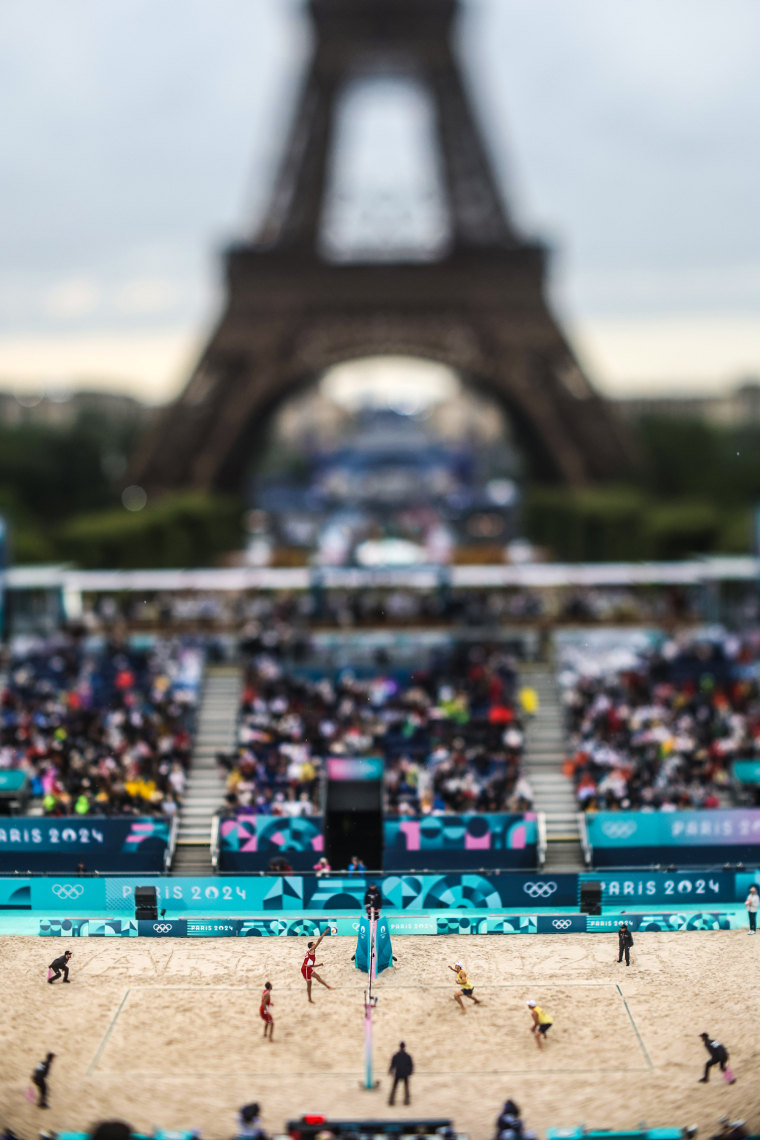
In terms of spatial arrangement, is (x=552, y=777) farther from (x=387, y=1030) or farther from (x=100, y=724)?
(x=100, y=724)

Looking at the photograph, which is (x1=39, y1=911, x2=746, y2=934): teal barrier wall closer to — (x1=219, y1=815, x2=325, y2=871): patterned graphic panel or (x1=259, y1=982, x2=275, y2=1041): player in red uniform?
(x1=219, y1=815, x2=325, y2=871): patterned graphic panel

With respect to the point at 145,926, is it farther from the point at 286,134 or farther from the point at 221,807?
the point at 286,134

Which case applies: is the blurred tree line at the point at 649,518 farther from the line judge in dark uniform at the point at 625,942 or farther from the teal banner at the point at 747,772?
the line judge in dark uniform at the point at 625,942

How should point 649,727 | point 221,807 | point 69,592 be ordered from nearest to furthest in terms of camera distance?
point 221,807 < point 649,727 < point 69,592

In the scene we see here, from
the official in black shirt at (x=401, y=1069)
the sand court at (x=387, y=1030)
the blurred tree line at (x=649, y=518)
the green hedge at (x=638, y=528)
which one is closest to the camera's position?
the official in black shirt at (x=401, y=1069)

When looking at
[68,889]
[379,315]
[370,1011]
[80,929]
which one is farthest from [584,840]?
[379,315]

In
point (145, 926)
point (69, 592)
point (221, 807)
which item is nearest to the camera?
point (145, 926)

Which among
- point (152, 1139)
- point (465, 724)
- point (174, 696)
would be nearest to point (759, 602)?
point (465, 724)

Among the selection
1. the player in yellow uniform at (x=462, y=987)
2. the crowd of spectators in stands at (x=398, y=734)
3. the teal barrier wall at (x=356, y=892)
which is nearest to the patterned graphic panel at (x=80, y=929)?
Result: the teal barrier wall at (x=356, y=892)

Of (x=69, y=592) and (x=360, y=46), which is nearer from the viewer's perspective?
(x=69, y=592)
